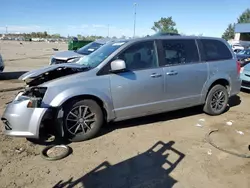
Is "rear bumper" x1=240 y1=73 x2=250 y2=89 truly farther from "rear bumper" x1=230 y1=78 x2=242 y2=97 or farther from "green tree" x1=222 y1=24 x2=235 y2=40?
"green tree" x1=222 y1=24 x2=235 y2=40

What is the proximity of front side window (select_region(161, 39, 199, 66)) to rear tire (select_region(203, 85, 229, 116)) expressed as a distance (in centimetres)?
94

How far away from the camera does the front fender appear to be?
4.11 metres

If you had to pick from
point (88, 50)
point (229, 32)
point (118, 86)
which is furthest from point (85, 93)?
point (229, 32)

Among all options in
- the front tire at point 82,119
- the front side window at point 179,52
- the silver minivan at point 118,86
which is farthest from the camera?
the front side window at point 179,52

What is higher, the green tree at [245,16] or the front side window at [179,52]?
the green tree at [245,16]

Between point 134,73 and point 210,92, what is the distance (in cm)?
215

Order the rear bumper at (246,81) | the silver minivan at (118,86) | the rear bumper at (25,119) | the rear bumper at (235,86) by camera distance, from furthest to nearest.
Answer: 1. the rear bumper at (246,81)
2. the rear bumper at (235,86)
3. the silver minivan at (118,86)
4. the rear bumper at (25,119)

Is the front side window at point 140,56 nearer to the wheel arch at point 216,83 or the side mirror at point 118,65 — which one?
the side mirror at point 118,65

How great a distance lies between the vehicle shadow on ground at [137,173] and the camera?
320 cm

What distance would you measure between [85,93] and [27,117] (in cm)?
99

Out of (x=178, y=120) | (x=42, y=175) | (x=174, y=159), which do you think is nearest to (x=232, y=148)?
(x=174, y=159)

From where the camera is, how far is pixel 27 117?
3.94 m

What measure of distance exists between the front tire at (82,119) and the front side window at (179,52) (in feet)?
5.48

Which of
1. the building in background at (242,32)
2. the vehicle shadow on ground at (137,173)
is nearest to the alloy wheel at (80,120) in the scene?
the vehicle shadow on ground at (137,173)
